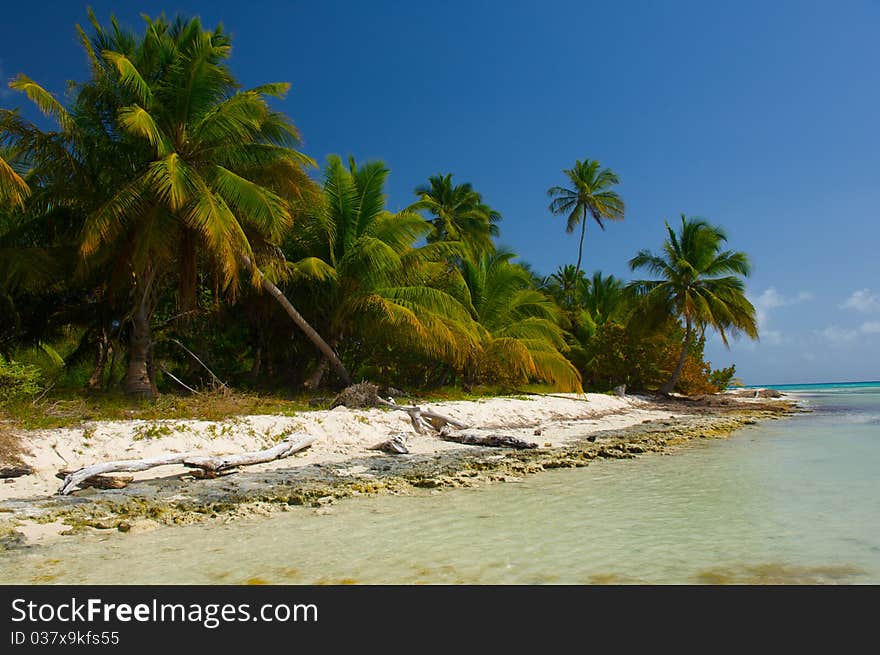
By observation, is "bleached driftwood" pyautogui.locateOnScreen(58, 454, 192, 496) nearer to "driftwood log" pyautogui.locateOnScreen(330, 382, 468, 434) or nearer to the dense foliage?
the dense foliage

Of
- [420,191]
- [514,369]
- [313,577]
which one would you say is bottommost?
[313,577]

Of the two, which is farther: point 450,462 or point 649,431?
point 649,431

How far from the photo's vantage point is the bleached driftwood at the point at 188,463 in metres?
6.19

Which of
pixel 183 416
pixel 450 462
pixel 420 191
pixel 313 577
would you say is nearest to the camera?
pixel 313 577

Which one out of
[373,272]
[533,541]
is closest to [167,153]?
[373,272]

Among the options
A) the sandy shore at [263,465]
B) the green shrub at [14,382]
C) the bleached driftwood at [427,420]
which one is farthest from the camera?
the bleached driftwood at [427,420]

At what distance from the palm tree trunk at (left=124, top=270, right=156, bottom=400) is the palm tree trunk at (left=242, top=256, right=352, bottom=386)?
2.08 m

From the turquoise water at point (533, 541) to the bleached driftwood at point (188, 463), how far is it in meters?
2.08

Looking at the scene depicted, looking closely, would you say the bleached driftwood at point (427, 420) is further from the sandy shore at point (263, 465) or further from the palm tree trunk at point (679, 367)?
the palm tree trunk at point (679, 367)

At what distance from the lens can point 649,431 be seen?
43.3 feet

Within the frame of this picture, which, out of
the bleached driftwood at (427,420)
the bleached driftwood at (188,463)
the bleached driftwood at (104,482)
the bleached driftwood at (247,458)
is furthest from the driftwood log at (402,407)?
the bleached driftwood at (104,482)
